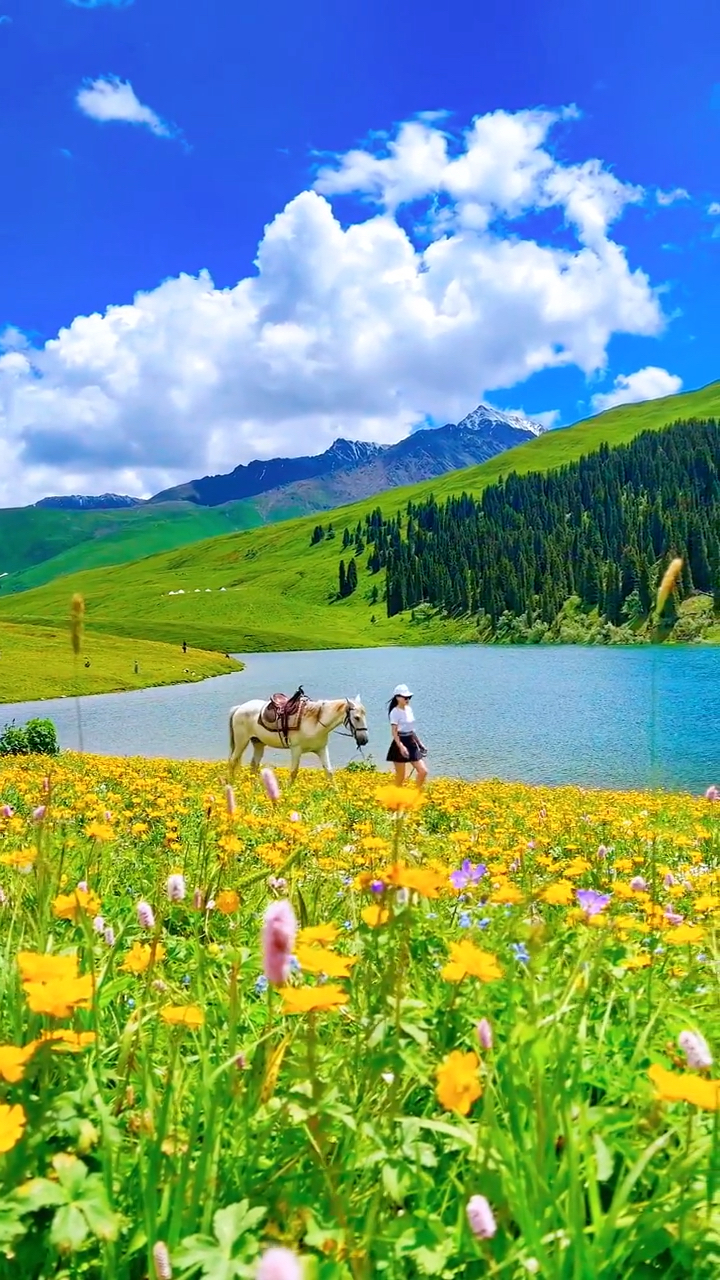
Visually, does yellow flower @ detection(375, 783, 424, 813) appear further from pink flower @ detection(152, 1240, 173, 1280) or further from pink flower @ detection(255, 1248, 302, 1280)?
pink flower @ detection(255, 1248, 302, 1280)

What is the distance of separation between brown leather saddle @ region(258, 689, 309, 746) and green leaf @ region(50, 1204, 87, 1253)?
20.9 metres

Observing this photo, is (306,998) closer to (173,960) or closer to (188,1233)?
(188,1233)

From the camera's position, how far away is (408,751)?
2044 centimetres

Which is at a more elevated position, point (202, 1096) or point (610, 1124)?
point (202, 1096)

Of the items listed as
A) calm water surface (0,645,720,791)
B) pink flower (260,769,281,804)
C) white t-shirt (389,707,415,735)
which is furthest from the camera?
calm water surface (0,645,720,791)

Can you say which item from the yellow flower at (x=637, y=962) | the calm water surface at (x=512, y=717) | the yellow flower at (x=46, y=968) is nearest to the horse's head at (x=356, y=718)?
the calm water surface at (x=512, y=717)

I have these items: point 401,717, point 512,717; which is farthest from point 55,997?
point 512,717

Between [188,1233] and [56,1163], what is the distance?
0.40 meters

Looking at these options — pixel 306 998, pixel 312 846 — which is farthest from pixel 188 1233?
pixel 312 846

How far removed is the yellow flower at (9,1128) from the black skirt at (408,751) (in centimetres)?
1803

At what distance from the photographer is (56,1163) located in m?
2.04

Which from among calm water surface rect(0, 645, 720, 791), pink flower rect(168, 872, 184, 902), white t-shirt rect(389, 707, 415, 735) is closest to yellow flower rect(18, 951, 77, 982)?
pink flower rect(168, 872, 184, 902)

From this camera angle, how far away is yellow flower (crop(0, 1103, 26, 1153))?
1.72 metres

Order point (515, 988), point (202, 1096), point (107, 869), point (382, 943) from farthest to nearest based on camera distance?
point (107, 869), point (382, 943), point (515, 988), point (202, 1096)
